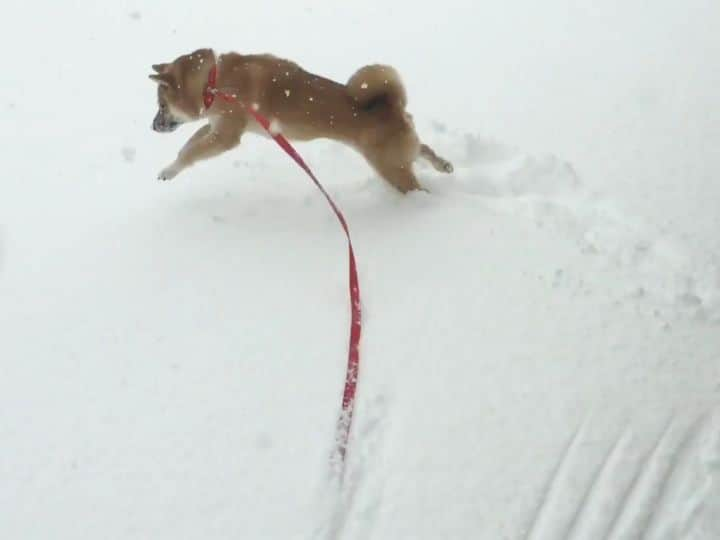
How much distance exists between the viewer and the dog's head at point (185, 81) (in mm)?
3271

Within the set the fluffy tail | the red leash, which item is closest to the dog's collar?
the red leash

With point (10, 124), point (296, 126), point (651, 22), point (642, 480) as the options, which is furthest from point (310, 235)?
point (651, 22)

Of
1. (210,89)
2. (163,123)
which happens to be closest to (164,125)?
(163,123)

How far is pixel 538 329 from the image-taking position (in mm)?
2729

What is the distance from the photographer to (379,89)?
123 inches

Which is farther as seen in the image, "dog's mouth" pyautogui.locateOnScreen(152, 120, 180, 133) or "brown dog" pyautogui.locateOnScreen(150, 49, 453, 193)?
"dog's mouth" pyautogui.locateOnScreen(152, 120, 180, 133)

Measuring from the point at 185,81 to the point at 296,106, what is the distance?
50 centimetres

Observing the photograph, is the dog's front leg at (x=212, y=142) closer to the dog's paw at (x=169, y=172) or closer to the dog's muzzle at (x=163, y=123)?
the dog's paw at (x=169, y=172)

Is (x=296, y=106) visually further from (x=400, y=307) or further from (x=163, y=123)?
(x=400, y=307)

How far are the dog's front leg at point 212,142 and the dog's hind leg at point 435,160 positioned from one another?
79 centimetres

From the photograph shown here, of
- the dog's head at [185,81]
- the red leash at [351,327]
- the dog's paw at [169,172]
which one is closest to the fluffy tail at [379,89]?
the red leash at [351,327]

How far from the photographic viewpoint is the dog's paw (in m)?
3.47

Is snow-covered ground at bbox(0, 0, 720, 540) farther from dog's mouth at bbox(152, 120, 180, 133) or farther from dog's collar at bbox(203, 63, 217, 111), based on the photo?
dog's collar at bbox(203, 63, 217, 111)

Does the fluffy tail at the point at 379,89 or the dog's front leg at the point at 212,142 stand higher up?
the fluffy tail at the point at 379,89
